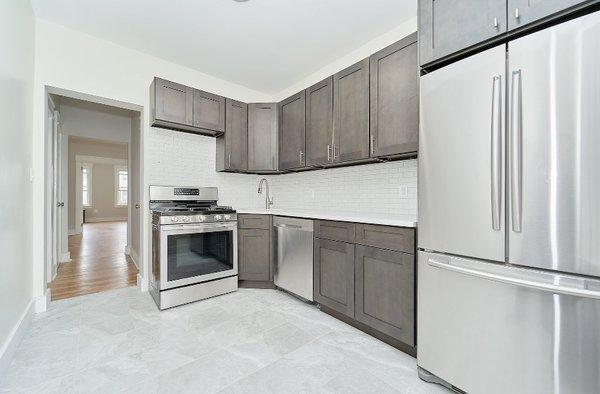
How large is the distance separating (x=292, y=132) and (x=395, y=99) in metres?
1.44

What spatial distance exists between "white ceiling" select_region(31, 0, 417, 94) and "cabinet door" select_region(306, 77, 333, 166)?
1.60 ft

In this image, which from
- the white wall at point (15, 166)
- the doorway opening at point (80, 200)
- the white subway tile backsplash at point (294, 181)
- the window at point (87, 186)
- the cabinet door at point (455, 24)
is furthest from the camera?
the window at point (87, 186)

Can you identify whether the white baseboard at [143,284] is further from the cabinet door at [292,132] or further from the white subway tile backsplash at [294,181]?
Answer: the cabinet door at [292,132]

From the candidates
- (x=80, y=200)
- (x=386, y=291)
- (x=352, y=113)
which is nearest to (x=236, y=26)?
(x=352, y=113)

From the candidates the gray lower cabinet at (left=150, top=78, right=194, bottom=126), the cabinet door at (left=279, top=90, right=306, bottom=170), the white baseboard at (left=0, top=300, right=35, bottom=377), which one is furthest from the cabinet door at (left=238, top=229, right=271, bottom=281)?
the white baseboard at (left=0, top=300, right=35, bottom=377)

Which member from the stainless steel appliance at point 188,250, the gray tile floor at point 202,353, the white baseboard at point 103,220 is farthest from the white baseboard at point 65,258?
the white baseboard at point 103,220

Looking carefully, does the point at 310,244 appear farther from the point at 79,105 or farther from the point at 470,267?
the point at 79,105

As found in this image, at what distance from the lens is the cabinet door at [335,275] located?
2.29m

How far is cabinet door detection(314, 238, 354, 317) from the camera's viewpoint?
2.29m

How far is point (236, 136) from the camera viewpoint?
3.62m

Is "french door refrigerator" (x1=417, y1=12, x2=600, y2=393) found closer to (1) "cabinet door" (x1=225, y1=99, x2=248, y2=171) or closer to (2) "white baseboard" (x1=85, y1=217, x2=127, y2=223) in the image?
(1) "cabinet door" (x1=225, y1=99, x2=248, y2=171)

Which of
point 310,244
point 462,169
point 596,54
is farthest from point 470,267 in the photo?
point 310,244

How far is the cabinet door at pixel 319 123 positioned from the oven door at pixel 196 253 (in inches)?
48.6

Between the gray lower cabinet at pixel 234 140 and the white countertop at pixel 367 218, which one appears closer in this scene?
the white countertop at pixel 367 218
